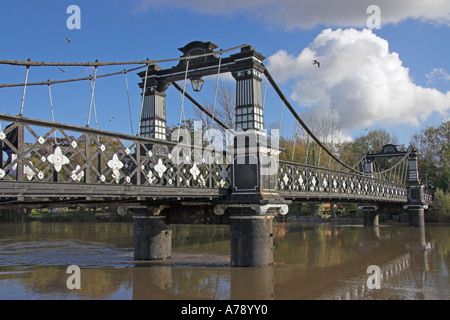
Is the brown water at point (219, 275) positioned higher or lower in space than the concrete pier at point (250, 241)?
lower

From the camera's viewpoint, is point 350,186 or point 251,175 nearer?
point 251,175

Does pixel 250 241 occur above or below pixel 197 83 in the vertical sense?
below

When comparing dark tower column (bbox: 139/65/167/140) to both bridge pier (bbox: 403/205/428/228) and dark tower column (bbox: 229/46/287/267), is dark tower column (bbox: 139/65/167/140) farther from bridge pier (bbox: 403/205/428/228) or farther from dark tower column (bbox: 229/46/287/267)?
bridge pier (bbox: 403/205/428/228)

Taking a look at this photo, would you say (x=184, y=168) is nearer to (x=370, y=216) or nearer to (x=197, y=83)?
(x=197, y=83)

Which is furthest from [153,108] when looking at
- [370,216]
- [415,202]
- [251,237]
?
[415,202]

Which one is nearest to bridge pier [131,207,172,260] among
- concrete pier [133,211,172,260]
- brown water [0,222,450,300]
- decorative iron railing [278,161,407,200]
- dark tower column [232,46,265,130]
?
concrete pier [133,211,172,260]

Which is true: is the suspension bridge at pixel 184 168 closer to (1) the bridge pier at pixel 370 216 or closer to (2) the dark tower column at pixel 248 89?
(2) the dark tower column at pixel 248 89

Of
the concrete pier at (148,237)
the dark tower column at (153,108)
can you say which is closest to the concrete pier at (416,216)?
the dark tower column at (153,108)

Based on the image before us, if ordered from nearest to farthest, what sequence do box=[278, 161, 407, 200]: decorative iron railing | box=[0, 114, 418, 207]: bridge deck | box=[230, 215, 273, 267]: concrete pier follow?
1. box=[0, 114, 418, 207]: bridge deck
2. box=[230, 215, 273, 267]: concrete pier
3. box=[278, 161, 407, 200]: decorative iron railing

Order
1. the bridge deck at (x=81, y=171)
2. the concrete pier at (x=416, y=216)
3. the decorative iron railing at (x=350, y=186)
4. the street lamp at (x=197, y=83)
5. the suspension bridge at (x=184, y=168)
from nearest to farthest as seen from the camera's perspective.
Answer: the bridge deck at (x=81, y=171), the suspension bridge at (x=184, y=168), the street lamp at (x=197, y=83), the decorative iron railing at (x=350, y=186), the concrete pier at (x=416, y=216)

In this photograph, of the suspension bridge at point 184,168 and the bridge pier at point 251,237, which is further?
the bridge pier at point 251,237

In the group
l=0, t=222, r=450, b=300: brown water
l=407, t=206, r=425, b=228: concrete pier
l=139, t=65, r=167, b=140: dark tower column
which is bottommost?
l=0, t=222, r=450, b=300: brown water

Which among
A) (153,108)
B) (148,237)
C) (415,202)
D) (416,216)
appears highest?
(153,108)
